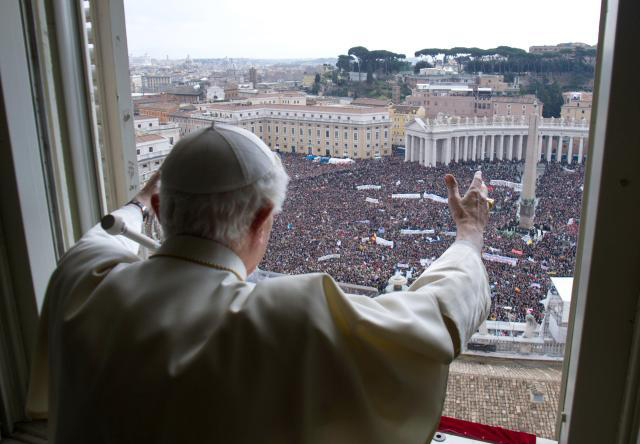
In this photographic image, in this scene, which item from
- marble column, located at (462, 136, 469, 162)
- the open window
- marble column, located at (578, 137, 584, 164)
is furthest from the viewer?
marble column, located at (462, 136, 469, 162)

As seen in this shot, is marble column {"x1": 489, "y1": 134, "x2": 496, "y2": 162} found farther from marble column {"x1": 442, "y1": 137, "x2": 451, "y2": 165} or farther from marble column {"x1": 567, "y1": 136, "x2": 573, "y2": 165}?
marble column {"x1": 567, "y1": 136, "x2": 573, "y2": 165}

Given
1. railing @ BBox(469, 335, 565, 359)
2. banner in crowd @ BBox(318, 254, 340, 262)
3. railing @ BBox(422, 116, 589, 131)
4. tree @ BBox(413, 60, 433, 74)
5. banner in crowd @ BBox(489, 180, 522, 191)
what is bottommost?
railing @ BBox(469, 335, 565, 359)

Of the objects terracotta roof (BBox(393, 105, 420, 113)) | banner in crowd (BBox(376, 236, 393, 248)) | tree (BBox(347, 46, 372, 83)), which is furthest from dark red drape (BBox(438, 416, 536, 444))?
tree (BBox(347, 46, 372, 83))

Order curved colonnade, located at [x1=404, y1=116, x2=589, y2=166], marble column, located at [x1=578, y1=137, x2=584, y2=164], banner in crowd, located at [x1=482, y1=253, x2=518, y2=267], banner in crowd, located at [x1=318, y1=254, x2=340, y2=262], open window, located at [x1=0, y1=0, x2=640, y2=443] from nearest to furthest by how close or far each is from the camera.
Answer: open window, located at [x1=0, y1=0, x2=640, y2=443], marble column, located at [x1=578, y1=137, x2=584, y2=164], curved colonnade, located at [x1=404, y1=116, x2=589, y2=166], banner in crowd, located at [x1=482, y1=253, x2=518, y2=267], banner in crowd, located at [x1=318, y1=254, x2=340, y2=262]

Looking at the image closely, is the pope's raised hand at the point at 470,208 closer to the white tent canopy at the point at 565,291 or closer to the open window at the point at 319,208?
the open window at the point at 319,208

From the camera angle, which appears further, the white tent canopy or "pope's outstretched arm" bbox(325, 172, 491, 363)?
the white tent canopy

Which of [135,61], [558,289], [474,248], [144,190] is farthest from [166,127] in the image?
[558,289]

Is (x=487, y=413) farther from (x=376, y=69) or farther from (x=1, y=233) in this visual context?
(x=1, y=233)

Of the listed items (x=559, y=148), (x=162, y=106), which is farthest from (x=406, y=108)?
(x=162, y=106)
